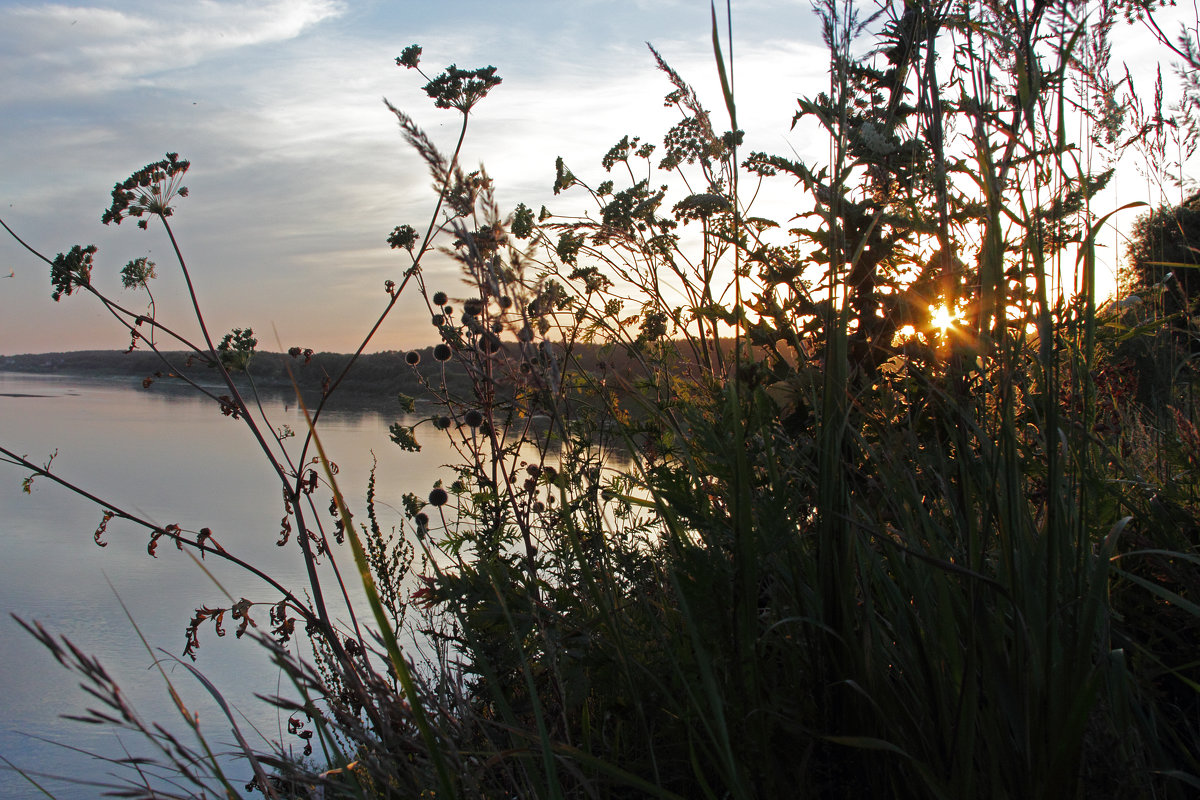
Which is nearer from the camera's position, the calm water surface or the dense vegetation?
the dense vegetation

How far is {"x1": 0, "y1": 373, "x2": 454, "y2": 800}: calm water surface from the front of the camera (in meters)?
2.35

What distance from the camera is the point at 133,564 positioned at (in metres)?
3.49

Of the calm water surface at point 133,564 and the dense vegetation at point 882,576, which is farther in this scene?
the calm water surface at point 133,564

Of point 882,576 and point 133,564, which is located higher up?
point 882,576

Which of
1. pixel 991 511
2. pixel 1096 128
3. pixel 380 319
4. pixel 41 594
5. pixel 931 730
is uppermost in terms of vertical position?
pixel 1096 128

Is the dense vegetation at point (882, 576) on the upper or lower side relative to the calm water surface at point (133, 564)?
upper

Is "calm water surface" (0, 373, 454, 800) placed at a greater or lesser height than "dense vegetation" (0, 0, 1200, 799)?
lesser

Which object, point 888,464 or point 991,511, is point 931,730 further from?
point 888,464

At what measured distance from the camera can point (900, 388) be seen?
5.11 ft

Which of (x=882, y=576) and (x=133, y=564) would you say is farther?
(x=133, y=564)

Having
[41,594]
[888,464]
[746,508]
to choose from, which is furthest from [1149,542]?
[41,594]

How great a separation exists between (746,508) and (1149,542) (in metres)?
1.05

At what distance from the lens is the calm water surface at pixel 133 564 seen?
235cm

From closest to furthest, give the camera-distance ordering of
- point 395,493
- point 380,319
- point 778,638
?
point 778,638 < point 380,319 < point 395,493
